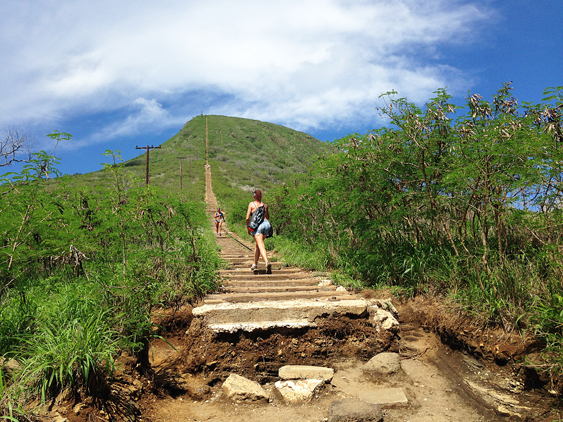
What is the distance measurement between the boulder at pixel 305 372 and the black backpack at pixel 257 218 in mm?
3369

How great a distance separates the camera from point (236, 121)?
134500 millimetres

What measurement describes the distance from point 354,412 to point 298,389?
0.72m

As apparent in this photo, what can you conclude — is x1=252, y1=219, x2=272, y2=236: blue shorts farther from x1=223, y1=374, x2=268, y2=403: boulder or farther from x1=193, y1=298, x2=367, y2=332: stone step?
x1=223, y1=374, x2=268, y2=403: boulder

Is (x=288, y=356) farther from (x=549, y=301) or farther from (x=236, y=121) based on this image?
(x=236, y=121)

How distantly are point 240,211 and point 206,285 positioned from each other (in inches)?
563

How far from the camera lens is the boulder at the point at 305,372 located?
3887mm

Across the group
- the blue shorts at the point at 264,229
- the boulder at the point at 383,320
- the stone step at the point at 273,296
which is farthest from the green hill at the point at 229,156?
the boulder at the point at 383,320

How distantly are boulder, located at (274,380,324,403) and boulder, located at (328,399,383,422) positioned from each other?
39cm

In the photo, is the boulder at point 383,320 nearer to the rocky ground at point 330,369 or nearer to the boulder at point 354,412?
the rocky ground at point 330,369

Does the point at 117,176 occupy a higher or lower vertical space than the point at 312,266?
higher

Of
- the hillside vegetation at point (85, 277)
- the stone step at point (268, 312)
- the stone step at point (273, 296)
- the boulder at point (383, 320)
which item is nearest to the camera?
the hillside vegetation at point (85, 277)

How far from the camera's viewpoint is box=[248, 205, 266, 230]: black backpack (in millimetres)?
6977

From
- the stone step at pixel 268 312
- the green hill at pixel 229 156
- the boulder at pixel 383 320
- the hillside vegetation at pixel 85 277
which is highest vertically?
the green hill at pixel 229 156

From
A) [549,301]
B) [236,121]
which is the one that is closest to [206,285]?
[549,301]
